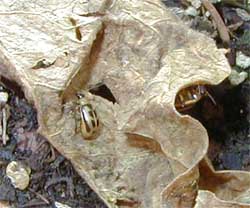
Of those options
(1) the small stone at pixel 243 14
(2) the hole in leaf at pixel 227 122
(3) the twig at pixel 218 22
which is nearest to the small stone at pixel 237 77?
(2) the hole in leaf at pixel 227 122

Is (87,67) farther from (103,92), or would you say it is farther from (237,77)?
(237,77)

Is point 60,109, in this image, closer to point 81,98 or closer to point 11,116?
point 81,98

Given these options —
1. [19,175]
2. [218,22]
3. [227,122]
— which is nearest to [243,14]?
[218,22]

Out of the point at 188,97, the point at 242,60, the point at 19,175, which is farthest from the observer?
the point at 242,60

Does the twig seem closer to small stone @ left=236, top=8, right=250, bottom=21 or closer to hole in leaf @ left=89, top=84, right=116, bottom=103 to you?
small stone @ left=236, top=8, right=250, bottom=21

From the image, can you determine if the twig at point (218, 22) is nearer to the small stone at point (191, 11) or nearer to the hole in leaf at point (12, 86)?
the small stone at point (191, 11)

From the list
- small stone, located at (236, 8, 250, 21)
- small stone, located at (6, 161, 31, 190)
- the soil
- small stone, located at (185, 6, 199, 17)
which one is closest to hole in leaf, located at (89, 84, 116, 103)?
the soil

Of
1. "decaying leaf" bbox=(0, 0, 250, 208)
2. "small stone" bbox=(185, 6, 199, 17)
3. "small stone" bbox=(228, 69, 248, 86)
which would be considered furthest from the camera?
"small stone" bbox=(185, 6, 199, 17)

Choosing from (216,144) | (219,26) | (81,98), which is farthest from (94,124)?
(219,26)
